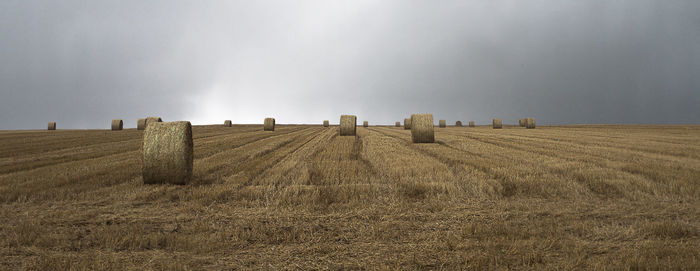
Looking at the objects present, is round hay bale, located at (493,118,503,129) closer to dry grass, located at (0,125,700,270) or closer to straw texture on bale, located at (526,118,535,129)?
straw texture on bale, located at (526,118,535,129)

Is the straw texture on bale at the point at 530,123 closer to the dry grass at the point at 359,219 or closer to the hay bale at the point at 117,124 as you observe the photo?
the dry grass at the point at 359,219

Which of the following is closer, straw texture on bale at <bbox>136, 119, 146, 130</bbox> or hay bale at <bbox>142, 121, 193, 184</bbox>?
hay bale at <bbox>142, 121, 193, 184</bbox>

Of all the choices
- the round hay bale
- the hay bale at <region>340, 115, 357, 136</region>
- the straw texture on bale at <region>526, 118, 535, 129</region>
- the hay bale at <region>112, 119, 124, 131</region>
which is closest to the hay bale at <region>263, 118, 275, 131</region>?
the hay bale at <region>340, 115, 357, 136</region>

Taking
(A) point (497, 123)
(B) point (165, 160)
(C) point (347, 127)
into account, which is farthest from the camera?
(A) point (497, 123)

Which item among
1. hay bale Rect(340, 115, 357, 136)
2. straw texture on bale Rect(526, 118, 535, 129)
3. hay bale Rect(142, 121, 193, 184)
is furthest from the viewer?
straw texture on bale Rect(526, 118, 535, 129)

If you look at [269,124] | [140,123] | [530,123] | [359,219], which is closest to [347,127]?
[269,124]

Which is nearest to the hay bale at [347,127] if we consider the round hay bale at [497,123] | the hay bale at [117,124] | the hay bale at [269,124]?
the hay bale at [269,124]

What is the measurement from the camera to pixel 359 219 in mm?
4289

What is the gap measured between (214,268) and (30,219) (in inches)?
122

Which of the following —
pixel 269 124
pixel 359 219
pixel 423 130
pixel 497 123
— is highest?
pixel 497 123

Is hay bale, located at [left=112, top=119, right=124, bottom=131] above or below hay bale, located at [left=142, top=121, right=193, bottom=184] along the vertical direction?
above

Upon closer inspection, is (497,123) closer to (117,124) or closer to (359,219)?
(359,219)

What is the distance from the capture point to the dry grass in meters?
3.07

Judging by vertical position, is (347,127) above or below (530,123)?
below
